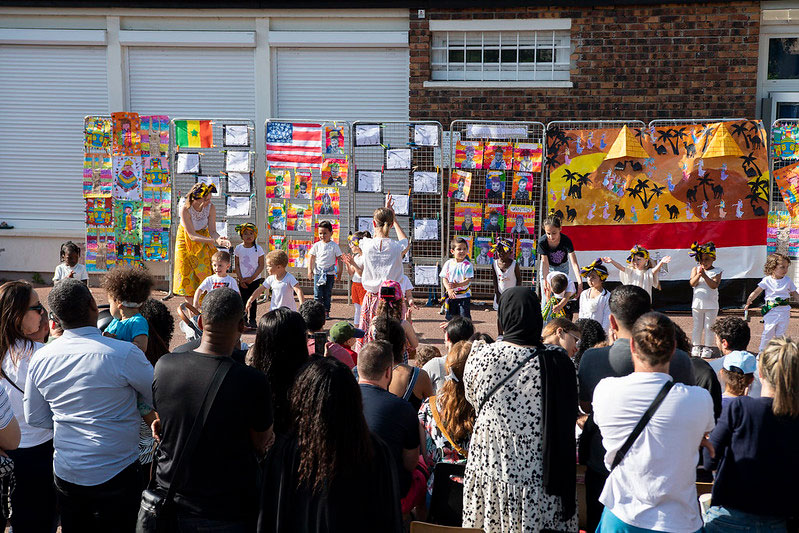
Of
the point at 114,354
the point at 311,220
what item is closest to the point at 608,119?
the point at 311,220

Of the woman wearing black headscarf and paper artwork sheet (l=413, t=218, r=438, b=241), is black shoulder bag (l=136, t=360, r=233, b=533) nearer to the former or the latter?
the woman wearing black headscarf

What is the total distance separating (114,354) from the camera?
392cm

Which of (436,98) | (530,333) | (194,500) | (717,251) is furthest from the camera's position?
(436,98)

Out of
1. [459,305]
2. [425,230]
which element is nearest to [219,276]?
[459,305]

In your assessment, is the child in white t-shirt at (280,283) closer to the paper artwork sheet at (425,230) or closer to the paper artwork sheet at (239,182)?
the paper artwork sheet at (425,230)

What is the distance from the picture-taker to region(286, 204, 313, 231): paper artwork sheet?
482 inches

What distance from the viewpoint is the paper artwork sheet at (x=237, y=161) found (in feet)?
40.2

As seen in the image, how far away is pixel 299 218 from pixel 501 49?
4.10 metres

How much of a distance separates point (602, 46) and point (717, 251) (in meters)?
3.52

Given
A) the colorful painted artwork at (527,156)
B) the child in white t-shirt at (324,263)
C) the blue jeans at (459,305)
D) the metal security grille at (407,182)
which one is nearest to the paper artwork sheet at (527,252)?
the colorful painted artwork at (527,156)

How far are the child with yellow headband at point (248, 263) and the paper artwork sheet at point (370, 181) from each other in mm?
2133

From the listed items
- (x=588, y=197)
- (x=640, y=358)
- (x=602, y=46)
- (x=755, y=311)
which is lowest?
(x=755, y=311)

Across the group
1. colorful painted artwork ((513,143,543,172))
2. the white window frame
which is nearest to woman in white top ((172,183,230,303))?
the white window frame

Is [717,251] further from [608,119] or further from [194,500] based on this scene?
[194,500]
